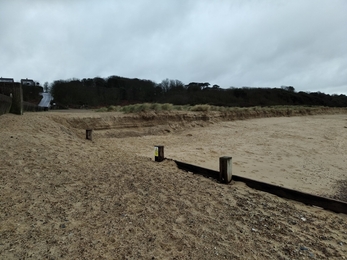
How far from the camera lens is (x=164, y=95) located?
5141 cm

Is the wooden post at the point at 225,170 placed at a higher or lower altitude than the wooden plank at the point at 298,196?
higher

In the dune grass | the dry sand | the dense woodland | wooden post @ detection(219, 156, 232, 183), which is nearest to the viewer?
the dry sand

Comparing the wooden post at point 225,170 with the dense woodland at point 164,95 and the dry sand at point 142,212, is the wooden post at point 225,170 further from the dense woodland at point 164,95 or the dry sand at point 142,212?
the dense woodland at point 164,95

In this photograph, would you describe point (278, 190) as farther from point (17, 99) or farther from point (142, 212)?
point (17, 99)

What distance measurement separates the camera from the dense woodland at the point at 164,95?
129 ft

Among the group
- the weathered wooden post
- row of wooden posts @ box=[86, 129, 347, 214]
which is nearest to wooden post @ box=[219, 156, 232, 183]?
row of wooden posts @ box=[86, 129, 347, 214]

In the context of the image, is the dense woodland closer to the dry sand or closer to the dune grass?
the dune grass

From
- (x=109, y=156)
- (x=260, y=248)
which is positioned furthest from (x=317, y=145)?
(x=260, y=248)

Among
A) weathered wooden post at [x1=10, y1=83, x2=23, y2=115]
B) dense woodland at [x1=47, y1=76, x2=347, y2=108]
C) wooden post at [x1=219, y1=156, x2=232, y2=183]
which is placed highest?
dense woodland at [x1=47, y1=76, x2=347, y2=108]

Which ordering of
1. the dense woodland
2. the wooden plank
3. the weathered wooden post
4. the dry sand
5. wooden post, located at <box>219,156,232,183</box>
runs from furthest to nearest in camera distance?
the dense woodland → the weathered wooden post → wooden post, located at <box>219,156,232,183</box> → the wooden plank → the dry sand

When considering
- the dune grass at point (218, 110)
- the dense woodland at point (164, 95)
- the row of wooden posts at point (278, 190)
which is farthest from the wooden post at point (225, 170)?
the dense woodland at point (164, 95)

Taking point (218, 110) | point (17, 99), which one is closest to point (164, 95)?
point (218, 110)

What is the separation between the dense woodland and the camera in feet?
129

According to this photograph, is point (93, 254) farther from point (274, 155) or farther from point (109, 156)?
point (274, 155)
